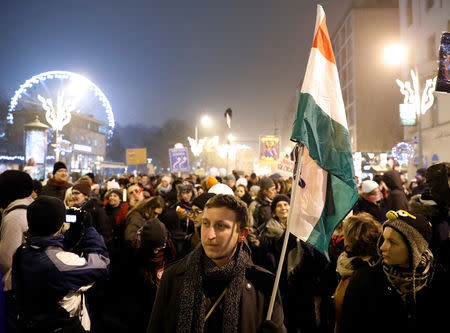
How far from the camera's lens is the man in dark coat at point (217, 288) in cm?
231

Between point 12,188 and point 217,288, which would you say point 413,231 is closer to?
point 217,288

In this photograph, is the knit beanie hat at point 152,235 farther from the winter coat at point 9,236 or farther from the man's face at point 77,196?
the man's face at point 77,196

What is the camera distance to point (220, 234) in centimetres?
251

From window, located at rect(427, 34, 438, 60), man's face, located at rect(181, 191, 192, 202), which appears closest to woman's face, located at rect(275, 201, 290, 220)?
man's face, located at rect(181, 191, 192, 202)

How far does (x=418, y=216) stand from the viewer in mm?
3188

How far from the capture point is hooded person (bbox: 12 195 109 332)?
2.93 metres

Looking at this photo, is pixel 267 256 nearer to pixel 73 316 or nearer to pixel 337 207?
pixel 337 207

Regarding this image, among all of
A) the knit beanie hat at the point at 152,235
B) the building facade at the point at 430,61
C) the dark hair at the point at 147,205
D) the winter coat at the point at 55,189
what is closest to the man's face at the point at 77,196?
the dark hair at the point at 147,205

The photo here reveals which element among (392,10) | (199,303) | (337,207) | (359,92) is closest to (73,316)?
(199,303)

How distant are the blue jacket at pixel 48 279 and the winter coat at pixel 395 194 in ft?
18.7

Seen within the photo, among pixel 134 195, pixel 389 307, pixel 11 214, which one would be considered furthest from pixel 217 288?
pixel 134 195

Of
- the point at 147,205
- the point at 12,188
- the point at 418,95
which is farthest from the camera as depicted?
the point at 418,95

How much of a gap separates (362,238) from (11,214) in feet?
12.7

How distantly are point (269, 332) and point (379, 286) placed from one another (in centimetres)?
123
